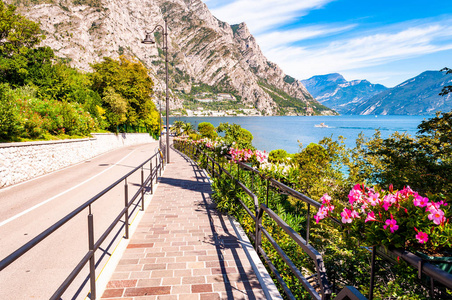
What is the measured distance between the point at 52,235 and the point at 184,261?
11.2 feet

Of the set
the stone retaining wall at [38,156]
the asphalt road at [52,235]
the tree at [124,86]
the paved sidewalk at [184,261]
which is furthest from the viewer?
the tree at [124,86]

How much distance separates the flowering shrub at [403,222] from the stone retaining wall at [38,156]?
13583mm

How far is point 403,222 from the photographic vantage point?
153 cm

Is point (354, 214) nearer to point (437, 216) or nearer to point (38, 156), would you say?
point (437, 216)

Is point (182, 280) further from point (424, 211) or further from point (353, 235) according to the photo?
point (424, 211)

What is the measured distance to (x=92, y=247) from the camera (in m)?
3.03

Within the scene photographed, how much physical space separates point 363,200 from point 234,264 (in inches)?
108

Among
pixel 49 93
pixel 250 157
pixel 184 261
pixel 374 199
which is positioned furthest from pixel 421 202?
pixel 49 93

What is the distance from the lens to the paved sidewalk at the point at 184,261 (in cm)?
332

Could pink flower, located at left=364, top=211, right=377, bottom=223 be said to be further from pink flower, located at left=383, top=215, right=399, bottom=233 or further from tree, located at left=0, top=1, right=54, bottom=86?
tree, located at left=0, top=1, right=54, bottom=86

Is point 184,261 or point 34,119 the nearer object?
point 184,261

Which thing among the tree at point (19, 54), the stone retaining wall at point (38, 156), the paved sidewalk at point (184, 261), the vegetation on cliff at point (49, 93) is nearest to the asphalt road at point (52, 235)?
the paved sidewalk at point (184, 261)

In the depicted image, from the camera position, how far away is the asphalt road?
3.70 m

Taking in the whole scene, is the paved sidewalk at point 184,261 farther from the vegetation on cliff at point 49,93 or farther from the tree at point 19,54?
the tree at point 19,54
